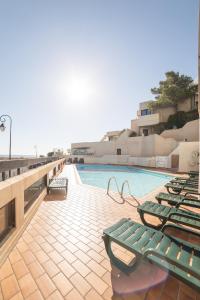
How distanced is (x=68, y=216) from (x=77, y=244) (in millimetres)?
1362

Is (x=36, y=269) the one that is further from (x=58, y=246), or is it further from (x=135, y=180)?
(x=135, y=180)

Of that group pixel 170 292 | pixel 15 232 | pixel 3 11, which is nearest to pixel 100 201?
pixel 15 232

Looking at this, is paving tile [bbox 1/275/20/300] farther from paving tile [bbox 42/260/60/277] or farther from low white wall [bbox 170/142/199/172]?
low white wall [bbox 170/142/199/172]

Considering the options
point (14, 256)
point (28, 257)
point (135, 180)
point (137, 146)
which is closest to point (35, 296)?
point (28, 257)

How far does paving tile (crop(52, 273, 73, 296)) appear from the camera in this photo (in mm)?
1837

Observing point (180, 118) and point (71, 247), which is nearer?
point (71, 247)

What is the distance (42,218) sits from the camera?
12.9ft

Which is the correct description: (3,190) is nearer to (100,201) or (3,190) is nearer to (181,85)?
(100,201)

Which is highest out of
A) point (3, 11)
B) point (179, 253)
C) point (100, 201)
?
point (3, 11)

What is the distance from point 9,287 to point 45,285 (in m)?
0.45

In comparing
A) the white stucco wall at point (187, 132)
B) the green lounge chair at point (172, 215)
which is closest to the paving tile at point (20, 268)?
the green lounge chair at point (172, 215)

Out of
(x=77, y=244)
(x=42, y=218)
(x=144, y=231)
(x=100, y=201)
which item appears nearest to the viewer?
(x=144, y=231)

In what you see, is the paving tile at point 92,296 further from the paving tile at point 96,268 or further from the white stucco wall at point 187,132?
the white stucco wall at point 187,132

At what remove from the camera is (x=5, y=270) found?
2.13 meters
